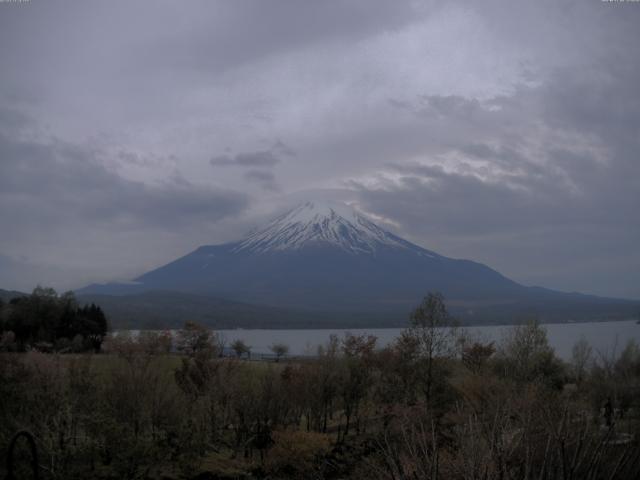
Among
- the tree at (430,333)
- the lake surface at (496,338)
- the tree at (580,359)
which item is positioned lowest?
the lake surface at (496,338)

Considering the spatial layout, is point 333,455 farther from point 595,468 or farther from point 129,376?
point 595,468

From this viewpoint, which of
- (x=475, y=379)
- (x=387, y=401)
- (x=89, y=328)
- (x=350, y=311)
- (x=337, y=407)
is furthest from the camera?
(x=350, y=311)

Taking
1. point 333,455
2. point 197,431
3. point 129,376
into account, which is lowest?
point 333,455

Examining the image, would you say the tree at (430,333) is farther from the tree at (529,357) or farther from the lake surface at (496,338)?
the lake surface at (496,338)

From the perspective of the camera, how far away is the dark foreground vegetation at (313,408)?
13.5 m

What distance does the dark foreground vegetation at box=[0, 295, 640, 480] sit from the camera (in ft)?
44.4

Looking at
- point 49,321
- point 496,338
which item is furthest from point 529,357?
point 496,338

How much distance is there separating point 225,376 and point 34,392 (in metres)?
8.97

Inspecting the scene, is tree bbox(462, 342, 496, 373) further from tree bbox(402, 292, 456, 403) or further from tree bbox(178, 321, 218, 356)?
tree bbox(178, 321, 218, 356)

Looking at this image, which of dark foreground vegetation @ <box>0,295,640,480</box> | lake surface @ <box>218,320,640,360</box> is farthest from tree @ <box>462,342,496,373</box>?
lake surface @ <box>218,320,640,360</box>

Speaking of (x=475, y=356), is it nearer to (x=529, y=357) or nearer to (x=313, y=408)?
(x=529, y=357)

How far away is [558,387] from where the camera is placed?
116 ft

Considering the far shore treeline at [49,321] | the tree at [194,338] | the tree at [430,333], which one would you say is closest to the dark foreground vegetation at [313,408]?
the tree at [430,333]

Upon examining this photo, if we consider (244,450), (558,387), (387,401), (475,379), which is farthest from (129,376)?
(558,387)
